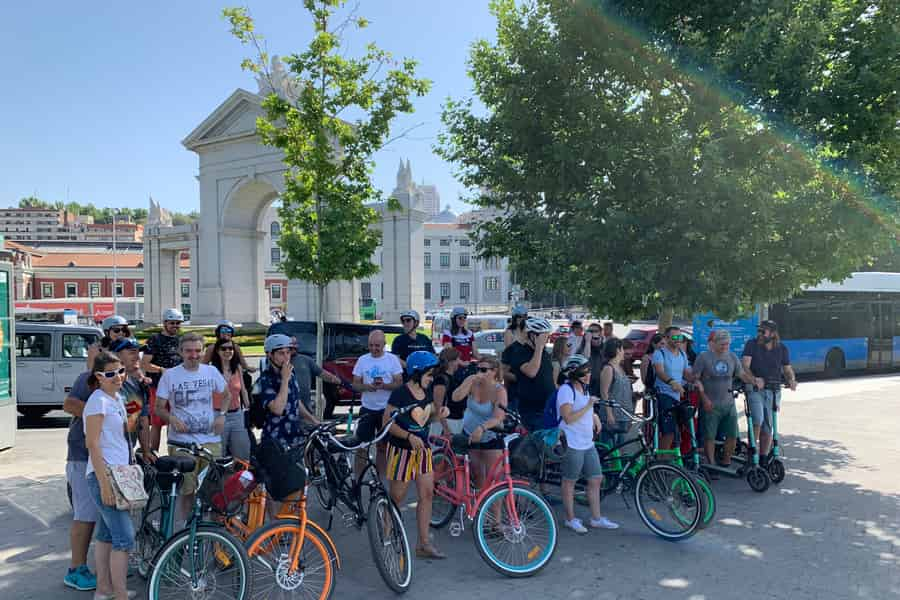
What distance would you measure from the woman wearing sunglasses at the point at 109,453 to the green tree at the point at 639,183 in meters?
6.58

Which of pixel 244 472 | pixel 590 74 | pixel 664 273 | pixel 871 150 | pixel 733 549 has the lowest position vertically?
pixel 733 549

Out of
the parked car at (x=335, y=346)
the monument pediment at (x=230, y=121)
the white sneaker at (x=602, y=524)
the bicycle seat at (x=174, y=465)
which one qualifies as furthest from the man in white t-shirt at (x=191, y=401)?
the monument pediment at (x=230, y=121)

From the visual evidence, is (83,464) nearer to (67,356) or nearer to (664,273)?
(664,273)

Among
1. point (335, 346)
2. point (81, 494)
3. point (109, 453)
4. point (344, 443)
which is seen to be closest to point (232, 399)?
point (344, 443)

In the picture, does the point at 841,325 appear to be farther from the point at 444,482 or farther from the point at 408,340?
the point at 444,482

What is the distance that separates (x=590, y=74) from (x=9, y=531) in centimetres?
950

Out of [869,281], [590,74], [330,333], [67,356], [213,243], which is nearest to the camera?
[590,74]

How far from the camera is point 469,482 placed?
5.89 metres

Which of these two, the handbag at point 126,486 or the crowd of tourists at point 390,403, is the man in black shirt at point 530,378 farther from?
the handbag at point 126,486

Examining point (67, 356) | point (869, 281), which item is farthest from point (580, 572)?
point (869, 281)

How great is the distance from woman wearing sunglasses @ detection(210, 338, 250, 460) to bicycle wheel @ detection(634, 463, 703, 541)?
156 inches

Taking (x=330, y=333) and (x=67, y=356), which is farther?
(x=330, y=333)

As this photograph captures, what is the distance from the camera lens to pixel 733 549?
6.01 m

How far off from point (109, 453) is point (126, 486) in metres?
0.25
